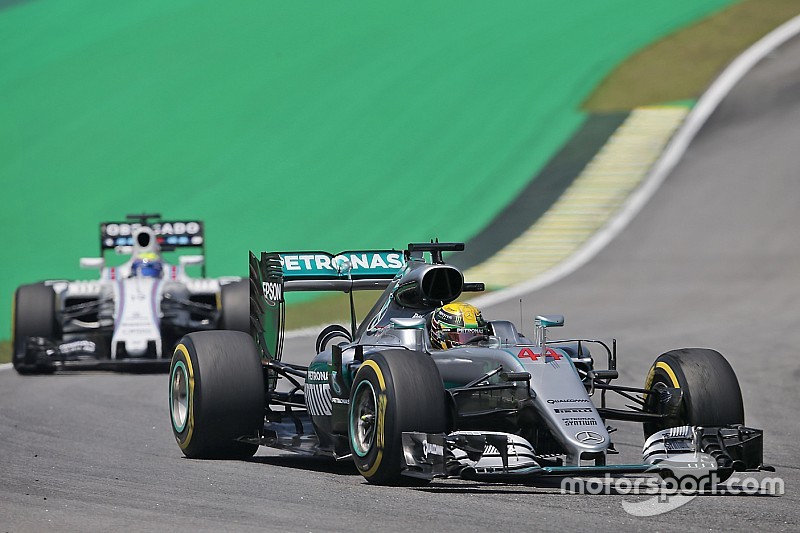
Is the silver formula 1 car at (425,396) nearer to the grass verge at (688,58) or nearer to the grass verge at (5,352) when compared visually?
the grass verge at (5,352)

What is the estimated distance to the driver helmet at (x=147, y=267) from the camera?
70.3ft

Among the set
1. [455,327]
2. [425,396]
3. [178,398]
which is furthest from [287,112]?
[425,396]

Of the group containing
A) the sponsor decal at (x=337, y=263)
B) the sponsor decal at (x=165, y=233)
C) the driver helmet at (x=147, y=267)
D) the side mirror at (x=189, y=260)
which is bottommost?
the sponsor decal at (x=337, y=263)

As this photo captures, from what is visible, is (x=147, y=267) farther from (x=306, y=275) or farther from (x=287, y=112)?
(x=287, y=112)

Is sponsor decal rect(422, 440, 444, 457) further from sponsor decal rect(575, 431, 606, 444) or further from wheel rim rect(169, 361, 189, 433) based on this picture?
wheel rim rect(169, 361, 189, 433)

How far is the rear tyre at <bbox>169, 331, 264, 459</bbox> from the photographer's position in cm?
1123

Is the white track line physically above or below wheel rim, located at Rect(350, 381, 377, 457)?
above

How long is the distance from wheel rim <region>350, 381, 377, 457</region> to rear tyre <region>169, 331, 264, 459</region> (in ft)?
5.08

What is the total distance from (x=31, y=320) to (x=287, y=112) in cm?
1981

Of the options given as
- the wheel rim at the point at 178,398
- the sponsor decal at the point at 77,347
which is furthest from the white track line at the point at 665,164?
the wheel rim at the point at 178,398

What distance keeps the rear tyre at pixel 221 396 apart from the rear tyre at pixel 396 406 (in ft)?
6.06

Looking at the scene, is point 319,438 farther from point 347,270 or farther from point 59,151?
point 59,151

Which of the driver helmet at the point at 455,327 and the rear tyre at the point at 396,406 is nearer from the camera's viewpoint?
the rear tyre at the point at 396,406

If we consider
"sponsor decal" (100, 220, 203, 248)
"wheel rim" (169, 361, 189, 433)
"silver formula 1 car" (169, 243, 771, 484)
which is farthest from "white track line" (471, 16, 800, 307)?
"wheel rim" (169, 361, 189, 433)
